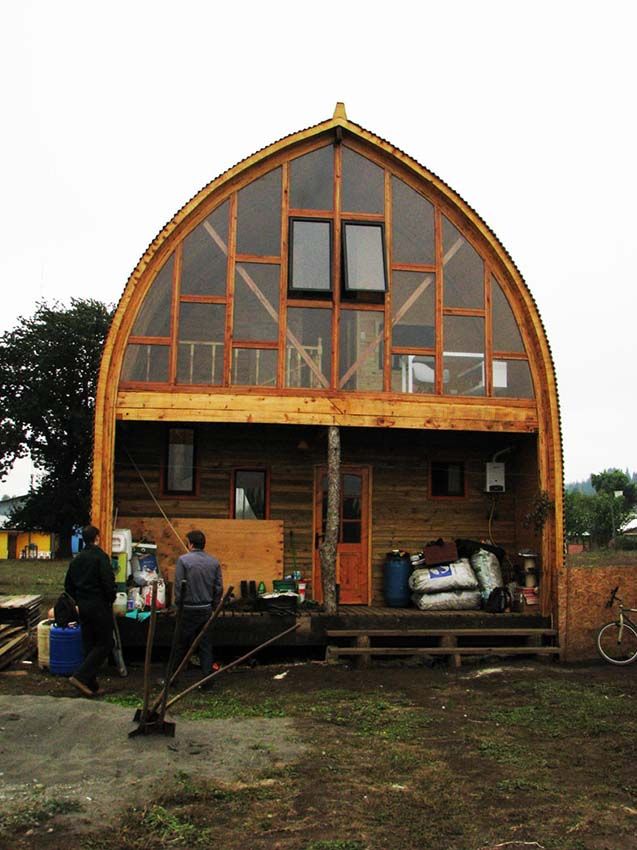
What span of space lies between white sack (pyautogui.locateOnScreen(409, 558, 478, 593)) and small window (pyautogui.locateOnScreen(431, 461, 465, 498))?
156cm

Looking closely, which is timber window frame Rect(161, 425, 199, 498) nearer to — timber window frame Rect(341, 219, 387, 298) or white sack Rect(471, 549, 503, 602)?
timber window frame Rect(341, 219, 387, 298)

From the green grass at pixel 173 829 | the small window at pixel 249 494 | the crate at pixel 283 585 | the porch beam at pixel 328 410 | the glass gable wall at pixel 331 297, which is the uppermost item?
the glass gable wall at pixel 331 297

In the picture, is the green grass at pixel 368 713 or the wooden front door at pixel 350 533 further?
the wooden front door at pixel 350 533

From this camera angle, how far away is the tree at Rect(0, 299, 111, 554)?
134ft

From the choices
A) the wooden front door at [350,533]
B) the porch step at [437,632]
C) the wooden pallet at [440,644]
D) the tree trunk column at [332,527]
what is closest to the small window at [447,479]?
the wooden front door at [350,533]

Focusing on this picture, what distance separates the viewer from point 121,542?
12.3 m

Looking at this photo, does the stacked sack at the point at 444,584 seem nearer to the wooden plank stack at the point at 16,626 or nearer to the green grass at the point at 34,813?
the wooden plank stack at the point at 16,626

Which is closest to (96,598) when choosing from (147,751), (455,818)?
(147,751)

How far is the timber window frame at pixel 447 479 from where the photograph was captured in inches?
577

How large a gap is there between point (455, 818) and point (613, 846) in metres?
1.02

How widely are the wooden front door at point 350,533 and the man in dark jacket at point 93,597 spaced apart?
4.89 m

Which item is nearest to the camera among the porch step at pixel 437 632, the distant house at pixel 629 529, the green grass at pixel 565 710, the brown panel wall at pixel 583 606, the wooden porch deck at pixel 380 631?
the green grass at pixel 565 710

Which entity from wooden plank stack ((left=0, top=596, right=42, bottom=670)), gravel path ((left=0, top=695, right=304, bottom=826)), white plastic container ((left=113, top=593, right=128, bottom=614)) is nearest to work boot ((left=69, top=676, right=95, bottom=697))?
gravel path ((left=0, top=695, right=304, bottom=826))

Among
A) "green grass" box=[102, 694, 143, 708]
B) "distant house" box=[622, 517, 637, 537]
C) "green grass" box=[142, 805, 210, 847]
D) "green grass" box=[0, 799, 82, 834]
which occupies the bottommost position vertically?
"green grass" box=[102, 694, 143, 708]
